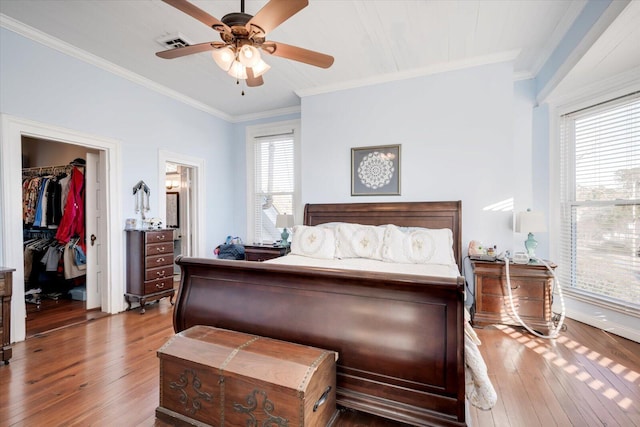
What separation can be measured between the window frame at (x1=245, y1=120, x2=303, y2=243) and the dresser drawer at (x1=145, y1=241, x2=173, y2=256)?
150cm

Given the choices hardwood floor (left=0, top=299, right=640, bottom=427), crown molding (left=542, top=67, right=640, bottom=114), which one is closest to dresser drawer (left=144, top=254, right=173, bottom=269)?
hardwood floor (left=0, top=299, right=640, bottom=427)

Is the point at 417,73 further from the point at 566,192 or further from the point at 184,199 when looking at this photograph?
the point at 184,199

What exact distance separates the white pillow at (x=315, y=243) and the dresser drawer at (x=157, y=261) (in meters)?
1.73

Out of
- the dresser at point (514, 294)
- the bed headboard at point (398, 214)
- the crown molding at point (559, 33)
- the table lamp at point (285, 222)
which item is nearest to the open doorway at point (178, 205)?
the table lamp at point (285, 222)

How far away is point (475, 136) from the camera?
→ 343cm

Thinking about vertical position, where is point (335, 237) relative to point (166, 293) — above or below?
above

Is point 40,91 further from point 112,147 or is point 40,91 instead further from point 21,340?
point 21,340

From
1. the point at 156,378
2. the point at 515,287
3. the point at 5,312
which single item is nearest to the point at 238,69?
the point at 156,378

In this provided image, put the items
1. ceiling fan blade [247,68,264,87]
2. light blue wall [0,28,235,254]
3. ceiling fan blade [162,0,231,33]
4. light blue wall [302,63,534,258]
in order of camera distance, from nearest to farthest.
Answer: ceiling fan blade [162,0,231,33] < ceiling fan blade [247,68,264,87] < light blue wall [0,28,235,254] < light blue wall [302,63,534,258]

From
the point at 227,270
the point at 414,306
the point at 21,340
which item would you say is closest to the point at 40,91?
the point at 21,340

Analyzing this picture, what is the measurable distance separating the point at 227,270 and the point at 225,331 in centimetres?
39

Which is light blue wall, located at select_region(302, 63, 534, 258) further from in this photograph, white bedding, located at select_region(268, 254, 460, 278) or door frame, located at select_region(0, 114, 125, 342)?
door frame, located at select_region(0, 114, 125, 342)

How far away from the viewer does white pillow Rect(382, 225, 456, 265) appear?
2924mm

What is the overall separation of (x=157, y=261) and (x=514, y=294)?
4.10 meters
